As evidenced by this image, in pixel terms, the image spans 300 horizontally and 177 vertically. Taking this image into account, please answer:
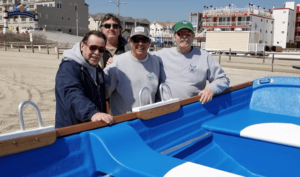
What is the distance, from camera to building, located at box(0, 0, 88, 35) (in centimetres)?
5378

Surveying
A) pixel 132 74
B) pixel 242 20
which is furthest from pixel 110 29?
pixel 242 20

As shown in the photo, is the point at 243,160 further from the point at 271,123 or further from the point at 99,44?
the point at 99,44

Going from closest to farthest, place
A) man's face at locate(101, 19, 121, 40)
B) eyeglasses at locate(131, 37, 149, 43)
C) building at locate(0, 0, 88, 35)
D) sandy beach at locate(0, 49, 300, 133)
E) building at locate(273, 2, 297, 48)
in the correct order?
eyeglasses at locate(131, 37, 149, 43) < man's face at locate(101, 19, 121, 40) < sandy beach at locate(0, 49, 300, 133) < building at locate(273, 2, 297, 48) < building at locate(0, 0, 88, 35)

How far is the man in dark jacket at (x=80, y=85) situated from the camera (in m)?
1.90

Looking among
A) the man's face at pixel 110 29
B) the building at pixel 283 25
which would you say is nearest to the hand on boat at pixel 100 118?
the man's face at pixel 110 29

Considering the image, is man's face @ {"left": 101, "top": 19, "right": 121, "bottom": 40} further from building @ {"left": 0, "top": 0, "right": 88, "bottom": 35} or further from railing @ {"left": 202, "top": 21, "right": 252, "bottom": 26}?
building @ {"left": 0, "top": 0, "right": 88, "bottom": 35}

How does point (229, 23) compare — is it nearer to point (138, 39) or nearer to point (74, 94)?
point (138, 39)

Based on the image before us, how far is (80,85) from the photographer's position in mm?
2016

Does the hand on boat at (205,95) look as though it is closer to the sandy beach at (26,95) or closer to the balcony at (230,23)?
the sandy beach at (26,95)

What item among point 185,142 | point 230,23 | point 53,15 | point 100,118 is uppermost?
point 53,15

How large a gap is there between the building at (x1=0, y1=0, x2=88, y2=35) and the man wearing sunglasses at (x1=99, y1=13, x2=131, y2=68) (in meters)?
51.3

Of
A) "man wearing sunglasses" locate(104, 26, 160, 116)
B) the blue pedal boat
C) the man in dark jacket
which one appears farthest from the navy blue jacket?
"man wearing sunglasses" locate(104, 26, 160, 116)

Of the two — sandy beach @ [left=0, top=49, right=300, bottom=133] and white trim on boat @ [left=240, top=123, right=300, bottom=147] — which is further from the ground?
white trim on boat @ [left=240, top=123, right=300, bottom=147]

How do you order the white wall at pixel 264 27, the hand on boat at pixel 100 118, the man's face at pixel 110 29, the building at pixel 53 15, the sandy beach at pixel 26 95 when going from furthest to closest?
the building at pixel 53 15 → the white wall at pixel 264 27 → the sandy beach at pixel 26 95 → the man's face at pixel 110 29 → the hand on boat at pixel 100 118
